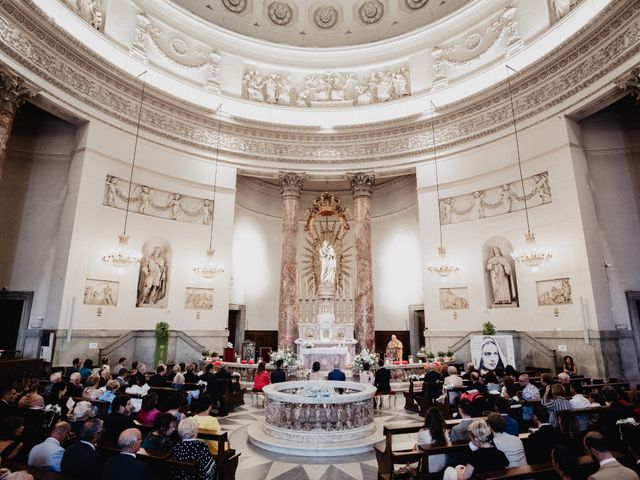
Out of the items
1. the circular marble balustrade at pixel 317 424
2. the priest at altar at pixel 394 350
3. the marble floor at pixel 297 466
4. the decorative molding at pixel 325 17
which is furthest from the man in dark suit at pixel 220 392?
the decorative molding at pixel 325 17

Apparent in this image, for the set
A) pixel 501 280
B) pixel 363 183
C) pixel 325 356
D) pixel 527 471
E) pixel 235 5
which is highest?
pixel 235 5

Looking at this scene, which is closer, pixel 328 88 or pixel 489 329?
pixel 489 329

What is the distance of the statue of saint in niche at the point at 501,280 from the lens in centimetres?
1260

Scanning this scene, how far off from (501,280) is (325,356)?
21.0 feet

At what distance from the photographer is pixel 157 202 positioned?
44.7 ft

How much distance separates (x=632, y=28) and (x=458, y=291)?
28.7 ft

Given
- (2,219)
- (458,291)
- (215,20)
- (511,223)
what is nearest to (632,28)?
(511,223)

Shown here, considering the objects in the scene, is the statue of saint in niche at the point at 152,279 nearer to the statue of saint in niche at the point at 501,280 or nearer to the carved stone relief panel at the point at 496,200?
the carved stone relief panel at the point at 496,200

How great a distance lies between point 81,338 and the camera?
10.7m

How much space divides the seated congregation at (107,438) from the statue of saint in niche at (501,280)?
34.9 feet

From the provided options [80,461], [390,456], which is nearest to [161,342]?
[80,461]

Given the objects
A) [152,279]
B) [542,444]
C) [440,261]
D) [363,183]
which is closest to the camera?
[542,444]

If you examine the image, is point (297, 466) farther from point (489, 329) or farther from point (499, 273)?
point (499, 273)

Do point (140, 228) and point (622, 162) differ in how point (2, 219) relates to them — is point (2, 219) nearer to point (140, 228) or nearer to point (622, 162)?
point (140, 228)
